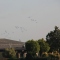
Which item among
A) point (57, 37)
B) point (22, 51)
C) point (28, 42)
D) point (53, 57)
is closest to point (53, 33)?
point (57, 37)

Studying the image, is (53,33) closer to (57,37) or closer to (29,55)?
(57,37)

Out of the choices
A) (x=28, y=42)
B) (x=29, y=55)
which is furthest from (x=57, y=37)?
(x=29, y=55)

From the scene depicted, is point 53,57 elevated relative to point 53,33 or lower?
lower

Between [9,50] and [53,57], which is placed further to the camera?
[9,50]

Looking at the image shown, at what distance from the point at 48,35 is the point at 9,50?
52.3 ft

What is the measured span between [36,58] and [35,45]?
379 inches

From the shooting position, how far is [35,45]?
62.0 metres

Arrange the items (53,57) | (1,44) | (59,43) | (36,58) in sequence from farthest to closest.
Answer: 1. (1,44)
2. (59,43)
3. (36,58)
4. (53,57)

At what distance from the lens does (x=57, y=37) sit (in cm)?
A: 7419

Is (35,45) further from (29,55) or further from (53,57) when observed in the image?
(53,57)

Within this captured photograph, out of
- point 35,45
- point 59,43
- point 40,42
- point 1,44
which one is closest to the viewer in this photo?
point 35,45

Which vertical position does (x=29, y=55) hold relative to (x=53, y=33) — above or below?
below

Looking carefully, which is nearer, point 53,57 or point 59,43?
point 53,57

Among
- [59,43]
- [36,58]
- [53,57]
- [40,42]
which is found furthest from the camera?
[59,43]
